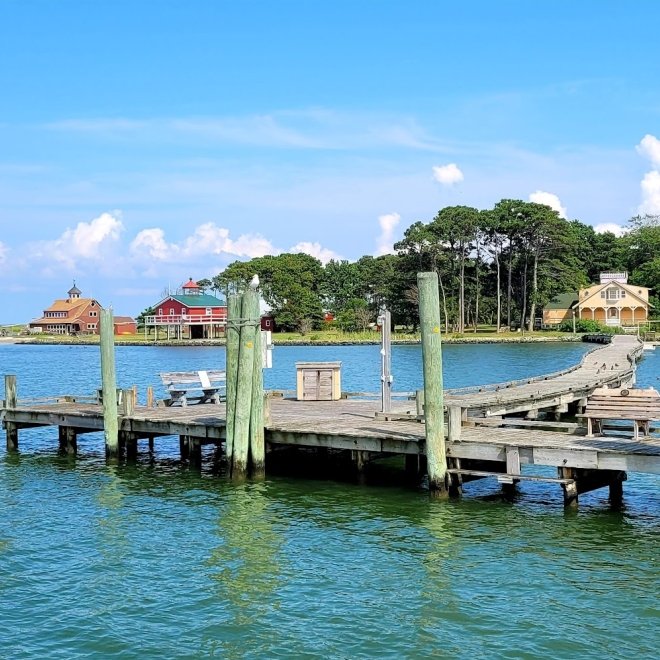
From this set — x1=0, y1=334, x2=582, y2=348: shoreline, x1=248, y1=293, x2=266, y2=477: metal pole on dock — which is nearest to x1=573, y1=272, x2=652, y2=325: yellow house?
x1=0, y1=334, x2=582, y2=348: shoreline

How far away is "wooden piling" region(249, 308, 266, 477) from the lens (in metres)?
19.8

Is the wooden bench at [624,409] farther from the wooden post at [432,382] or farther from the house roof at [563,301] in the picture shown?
the house roof at [563,301]

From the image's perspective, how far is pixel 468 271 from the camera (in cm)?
11588

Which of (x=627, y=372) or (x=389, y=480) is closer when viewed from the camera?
(x=389, y=480)

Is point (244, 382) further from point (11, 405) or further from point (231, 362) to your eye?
point (11, 405)

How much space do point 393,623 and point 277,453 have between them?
10.6m

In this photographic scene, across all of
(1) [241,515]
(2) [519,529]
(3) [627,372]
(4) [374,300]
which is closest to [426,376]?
(2) [519,529]

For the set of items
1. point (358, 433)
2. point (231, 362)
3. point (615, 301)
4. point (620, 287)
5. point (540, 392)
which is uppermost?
point (620, 287)

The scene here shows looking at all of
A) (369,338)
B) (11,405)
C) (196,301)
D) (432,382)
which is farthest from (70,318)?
(432,382)

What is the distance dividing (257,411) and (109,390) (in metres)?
4.77

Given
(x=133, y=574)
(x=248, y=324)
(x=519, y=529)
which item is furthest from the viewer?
(x=248, y=324)

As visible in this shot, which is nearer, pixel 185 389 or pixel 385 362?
pixel 385 362

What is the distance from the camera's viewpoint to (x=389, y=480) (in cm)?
2036

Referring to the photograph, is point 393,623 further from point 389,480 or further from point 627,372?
point 627,372
